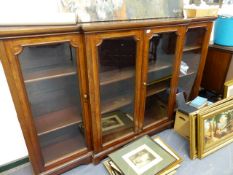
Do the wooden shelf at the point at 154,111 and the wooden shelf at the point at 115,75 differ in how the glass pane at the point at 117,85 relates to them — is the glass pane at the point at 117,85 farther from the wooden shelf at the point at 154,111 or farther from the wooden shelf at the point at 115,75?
the wooden shelf at the point at 154,111

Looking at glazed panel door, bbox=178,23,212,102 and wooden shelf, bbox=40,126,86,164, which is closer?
wooden shelf, bbox=40,126,86,164

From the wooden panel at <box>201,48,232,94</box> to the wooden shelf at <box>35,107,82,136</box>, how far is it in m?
1.80

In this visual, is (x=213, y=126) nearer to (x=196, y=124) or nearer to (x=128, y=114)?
(x=196, y=124)

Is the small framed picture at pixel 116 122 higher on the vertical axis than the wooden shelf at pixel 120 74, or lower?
lower

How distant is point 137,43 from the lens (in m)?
1.33

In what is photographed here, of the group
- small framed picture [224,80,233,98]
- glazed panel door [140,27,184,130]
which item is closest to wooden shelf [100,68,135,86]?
glazed panel door [140,27,184,130]

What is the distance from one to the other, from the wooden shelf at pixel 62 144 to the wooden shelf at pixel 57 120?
10 cm

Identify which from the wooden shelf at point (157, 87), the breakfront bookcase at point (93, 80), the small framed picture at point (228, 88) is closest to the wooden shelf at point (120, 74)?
the breakfront bookcase at point (93, 80)

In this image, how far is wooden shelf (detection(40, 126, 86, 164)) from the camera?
1.41 m

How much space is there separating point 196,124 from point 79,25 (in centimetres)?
125

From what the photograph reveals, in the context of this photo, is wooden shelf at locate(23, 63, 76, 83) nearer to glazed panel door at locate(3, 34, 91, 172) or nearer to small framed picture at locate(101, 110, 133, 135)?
glazed panel door at locate(3, 34, 91, 172)

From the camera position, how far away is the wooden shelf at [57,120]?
130cm

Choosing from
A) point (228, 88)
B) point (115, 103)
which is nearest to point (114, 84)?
point (115, 103)

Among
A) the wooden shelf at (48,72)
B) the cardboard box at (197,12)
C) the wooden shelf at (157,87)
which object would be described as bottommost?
the wooden shelf at (157,87)
